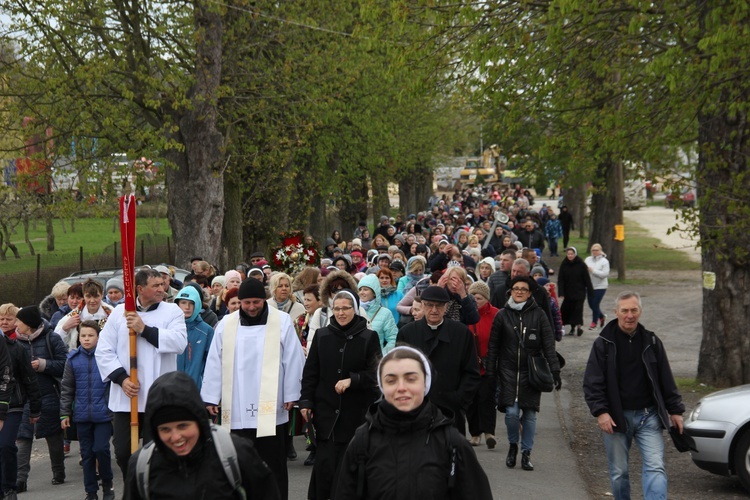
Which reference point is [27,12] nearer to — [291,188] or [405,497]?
[291,188]

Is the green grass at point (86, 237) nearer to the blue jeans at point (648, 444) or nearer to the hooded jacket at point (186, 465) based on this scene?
the blue jeans at point (648, 444)

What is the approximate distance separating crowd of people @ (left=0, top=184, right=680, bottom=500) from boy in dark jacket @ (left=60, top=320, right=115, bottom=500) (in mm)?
12

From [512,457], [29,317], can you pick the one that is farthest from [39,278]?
[512,457]

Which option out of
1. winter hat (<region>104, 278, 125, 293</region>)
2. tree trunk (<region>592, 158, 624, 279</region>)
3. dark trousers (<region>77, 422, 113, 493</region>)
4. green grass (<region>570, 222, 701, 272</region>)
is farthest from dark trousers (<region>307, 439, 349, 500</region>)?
green grass (<region>570, 222, 701, 272</region>)

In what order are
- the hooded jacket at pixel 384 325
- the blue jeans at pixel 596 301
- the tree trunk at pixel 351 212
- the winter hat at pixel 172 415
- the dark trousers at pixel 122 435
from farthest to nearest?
the tree trunk at pixel 351 212, the blue jeans at pixel 596 301, the hooded jacket at pixel 384 325, the dark trousers at pixel 122 435, the winter hat at pixel 172 415

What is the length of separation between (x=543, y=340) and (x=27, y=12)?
1321 centimetres

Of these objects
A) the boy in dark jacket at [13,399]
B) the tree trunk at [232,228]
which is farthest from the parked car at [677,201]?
the tree trunk at [232,228]

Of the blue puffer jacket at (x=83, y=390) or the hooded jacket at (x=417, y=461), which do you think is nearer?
the hooded jacket at (x=417, y=461)

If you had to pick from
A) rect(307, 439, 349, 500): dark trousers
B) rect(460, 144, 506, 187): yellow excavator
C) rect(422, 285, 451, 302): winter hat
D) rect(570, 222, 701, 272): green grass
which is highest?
rect(460, 144, 506, 187): yellow excavator

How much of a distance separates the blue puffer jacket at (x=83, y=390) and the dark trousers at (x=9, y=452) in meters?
0.40

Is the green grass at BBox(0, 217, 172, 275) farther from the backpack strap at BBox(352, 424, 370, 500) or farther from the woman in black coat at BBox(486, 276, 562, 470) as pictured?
the backpack strap at BBox(352, 424, 370, 500)

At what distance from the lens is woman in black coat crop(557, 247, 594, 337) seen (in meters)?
21.0

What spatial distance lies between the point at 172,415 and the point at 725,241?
11636 millimetres

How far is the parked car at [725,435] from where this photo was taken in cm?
968
